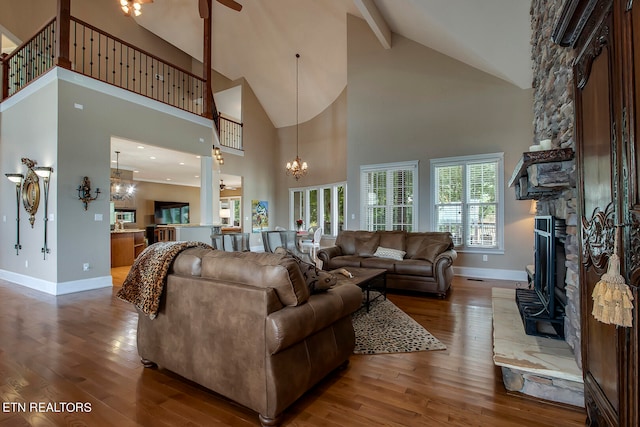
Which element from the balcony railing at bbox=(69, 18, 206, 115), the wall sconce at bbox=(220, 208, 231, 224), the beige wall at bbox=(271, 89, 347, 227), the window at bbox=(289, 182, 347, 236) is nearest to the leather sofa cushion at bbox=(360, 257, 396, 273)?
the window at bbox=(289, 182, 347, 236)

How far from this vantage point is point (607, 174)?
1380 mm

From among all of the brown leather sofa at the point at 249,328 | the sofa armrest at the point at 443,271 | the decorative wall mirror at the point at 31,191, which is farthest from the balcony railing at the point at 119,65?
the sofa armrest at the point at 443,271

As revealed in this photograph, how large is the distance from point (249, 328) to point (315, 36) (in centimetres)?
844

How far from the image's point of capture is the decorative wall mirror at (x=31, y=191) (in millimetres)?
5043

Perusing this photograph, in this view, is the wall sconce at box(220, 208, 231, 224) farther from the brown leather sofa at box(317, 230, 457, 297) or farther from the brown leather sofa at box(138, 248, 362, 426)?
the brown leather sofa at box(138, 248, 362, 426)

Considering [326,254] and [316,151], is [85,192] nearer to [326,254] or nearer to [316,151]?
[326,254]

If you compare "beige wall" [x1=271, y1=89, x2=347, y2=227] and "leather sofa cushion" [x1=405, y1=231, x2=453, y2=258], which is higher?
"beige wall" [x1=271, y1=89, x2=347, y2=227]

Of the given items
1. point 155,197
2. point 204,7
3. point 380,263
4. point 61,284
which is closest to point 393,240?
point 380,263

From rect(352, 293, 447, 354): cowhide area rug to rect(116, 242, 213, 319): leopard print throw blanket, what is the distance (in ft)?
5.58

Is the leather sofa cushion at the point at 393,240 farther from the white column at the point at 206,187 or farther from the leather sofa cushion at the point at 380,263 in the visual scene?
the white column at the point at 206,187

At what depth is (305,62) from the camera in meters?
9.14

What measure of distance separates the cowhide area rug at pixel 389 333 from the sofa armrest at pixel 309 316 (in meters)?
0.69

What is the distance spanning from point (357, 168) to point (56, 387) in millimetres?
6359

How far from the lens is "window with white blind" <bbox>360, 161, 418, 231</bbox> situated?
22.0 ft
